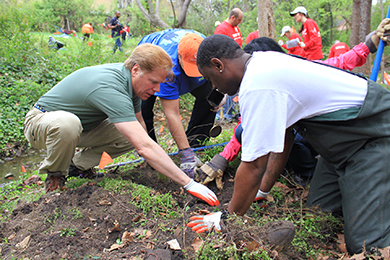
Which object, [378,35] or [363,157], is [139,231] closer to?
[363,157]

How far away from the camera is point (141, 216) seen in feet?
7.27

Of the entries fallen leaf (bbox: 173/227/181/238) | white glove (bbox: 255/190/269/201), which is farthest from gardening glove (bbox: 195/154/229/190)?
fallen leaf (bbox: 173/227/181/238)

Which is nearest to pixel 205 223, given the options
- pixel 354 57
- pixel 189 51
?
pixel 189 51

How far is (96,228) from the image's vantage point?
83.7 inches

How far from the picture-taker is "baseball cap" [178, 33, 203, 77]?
267 centimetres

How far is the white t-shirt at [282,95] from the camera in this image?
57.1 inches

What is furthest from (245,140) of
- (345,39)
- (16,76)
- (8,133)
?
(345,39)

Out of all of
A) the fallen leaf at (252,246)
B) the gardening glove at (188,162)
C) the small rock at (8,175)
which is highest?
the fallen leaf at (252,246)

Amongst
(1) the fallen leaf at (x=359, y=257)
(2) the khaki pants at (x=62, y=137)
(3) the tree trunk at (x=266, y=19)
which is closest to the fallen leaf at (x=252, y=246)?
(1) the fallen leaf at (x=359, y=257)

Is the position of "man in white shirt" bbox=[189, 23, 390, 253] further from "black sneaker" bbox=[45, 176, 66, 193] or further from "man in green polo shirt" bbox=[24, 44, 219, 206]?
"black sneaker" bbox=[45, 176, 66, 193]

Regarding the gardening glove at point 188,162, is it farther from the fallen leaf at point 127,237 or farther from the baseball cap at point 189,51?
the fallen leaf at point 127,237

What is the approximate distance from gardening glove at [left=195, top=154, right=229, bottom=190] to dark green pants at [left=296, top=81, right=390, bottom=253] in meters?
1.20

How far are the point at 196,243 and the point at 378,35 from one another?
252 cm

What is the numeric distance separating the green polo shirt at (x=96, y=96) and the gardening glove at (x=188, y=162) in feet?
2.56
